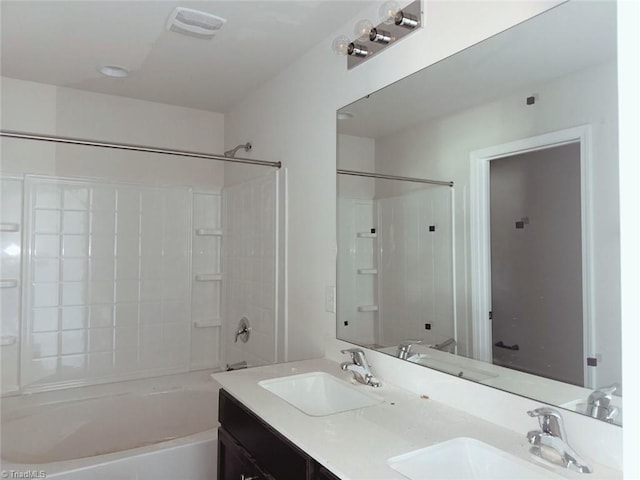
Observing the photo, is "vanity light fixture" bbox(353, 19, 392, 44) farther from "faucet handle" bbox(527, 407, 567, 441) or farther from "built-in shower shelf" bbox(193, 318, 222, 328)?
"built-in shower shelf" bbox(193, 318, 222, 328)

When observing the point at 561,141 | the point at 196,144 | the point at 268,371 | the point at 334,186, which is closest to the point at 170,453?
the point at 268,371

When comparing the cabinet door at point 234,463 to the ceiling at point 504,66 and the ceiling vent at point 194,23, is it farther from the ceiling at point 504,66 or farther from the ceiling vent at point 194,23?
the ceiling vent at point 194,23

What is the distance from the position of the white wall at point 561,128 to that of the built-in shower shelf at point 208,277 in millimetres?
2148

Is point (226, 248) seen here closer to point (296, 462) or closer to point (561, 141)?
point (296, 462)

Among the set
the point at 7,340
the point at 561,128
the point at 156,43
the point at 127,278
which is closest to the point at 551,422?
the point at 561,128

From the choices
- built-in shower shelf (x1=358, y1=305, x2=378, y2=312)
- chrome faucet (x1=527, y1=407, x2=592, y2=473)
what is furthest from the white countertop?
built-in shower shelf (x1=358, y1=305, x2=378, y2=312)

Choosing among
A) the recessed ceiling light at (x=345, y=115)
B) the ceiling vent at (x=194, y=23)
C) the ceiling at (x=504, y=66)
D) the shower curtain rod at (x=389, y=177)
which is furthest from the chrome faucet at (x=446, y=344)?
the ceiling vent at (x=194, y=23)

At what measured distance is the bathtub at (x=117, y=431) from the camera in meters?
1.92

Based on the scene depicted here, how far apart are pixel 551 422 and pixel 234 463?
1.13 meters

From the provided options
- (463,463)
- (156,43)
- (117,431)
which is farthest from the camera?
(117,431)

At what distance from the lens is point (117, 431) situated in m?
2.65

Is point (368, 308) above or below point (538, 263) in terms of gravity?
below

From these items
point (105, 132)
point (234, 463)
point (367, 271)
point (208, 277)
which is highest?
point (105, 132)

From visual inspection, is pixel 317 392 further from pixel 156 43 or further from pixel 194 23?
pixel 156 43
